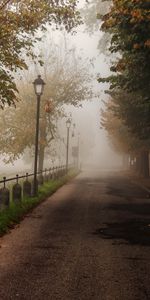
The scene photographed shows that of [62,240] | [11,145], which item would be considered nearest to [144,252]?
[62,240]

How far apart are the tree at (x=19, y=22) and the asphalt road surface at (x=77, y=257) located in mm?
4373

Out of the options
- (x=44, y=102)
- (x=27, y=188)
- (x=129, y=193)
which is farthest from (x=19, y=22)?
(x=44, y=102)

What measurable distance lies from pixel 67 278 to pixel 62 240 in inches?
127

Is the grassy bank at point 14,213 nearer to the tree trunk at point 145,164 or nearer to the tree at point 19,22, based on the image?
the tree at point 19,22

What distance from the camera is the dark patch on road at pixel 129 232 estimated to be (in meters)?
11.0

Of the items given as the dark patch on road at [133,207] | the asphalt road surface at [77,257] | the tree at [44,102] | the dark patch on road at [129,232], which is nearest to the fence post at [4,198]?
the asphalt road surface at [77,257]

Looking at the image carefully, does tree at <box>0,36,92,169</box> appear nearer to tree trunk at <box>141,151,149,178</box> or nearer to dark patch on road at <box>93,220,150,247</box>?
tree trunk at <box>141,151,149,178</box>

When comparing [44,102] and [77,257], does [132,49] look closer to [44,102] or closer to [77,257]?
[77,257]

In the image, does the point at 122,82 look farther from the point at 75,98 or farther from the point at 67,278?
the point at 75,98

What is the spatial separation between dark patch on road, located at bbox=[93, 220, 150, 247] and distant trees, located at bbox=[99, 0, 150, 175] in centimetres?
539

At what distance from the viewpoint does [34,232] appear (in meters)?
11.8

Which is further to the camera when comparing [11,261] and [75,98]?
[75,98]

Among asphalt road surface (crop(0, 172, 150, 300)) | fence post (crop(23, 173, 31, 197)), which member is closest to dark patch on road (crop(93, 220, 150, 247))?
asphalt road surface (crop(0, 172, 150, 300))

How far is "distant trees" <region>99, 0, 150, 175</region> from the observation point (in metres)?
14.0
